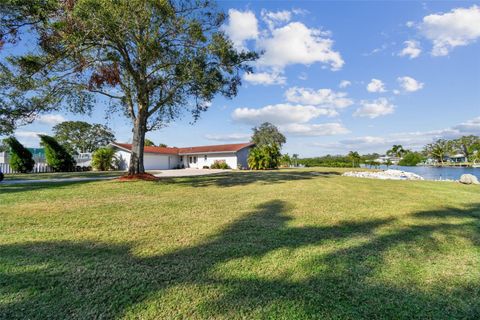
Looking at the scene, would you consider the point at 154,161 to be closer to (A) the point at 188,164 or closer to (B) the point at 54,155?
(A) the point at 188,164

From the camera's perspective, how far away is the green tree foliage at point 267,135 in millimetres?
44031

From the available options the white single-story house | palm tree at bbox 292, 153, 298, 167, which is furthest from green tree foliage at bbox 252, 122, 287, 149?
the white single-story house

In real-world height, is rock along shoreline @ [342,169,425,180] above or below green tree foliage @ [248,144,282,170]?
below

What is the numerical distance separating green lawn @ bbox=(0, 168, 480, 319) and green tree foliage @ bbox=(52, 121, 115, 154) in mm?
39591

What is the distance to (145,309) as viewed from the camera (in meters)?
2.22

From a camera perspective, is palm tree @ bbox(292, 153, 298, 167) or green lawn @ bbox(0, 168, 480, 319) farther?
palm tree @ bbox(292, 153, 298, 167)

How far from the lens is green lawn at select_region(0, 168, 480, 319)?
227cm

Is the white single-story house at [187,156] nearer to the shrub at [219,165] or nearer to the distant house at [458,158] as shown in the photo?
the shrub at [219,165]

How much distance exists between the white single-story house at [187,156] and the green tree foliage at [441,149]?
5327 cm

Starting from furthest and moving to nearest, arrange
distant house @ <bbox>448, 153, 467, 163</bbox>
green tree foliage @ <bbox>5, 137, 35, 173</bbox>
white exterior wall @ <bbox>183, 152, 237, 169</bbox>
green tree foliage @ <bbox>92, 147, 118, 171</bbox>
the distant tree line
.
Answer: distant house @ <bbox>448, 153, 467, 163</bbox> → the distant tree line → white exterior wall @ <bbox>183, 152, 237, 169</bbox> → green tree foliage @ <bbox>92, 147, 118, 171</bbox> → green tree foliage @ <bbox>5, 137, 35, 173</bbox>

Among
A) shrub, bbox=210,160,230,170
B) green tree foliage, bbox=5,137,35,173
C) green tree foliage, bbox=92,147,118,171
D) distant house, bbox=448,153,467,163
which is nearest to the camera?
green tree foliage, bbox=5,137,35,173

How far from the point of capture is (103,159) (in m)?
25.2

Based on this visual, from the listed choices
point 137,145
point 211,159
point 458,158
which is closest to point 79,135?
point 211,159

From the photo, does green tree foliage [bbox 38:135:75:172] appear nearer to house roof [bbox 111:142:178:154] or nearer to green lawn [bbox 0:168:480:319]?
house roof [bbox 111:142:178:154]
